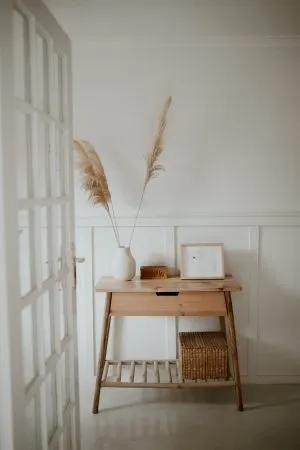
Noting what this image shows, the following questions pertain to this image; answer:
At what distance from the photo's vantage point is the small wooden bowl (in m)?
2.52

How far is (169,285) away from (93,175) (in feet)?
2.71

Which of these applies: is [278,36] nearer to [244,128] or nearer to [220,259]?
[244,128]

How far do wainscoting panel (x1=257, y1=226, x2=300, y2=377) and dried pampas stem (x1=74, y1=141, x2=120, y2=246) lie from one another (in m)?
1.11

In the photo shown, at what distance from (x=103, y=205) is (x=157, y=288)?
659 mm

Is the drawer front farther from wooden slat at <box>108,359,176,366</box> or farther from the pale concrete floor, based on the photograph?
the pale concrete floor

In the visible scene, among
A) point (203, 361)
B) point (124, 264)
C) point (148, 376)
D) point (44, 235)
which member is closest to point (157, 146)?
point (124, 264)

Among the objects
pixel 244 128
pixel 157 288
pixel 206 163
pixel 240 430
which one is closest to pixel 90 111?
pixel 206 163

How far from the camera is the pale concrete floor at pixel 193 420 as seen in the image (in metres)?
1.99

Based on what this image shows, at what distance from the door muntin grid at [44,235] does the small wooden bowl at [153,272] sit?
866mm

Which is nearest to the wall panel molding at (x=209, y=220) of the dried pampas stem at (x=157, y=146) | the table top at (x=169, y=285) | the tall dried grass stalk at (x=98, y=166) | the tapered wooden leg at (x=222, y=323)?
the tall dried grass stalk at (x=98, y=166)

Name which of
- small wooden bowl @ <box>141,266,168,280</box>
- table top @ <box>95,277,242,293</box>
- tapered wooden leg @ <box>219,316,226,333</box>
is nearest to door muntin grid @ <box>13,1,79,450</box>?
table top @ <box>95,277,242,293</box>

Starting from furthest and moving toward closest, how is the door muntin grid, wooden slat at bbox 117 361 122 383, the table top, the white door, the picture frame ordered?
the picture frame, wooden slat at bbox 117 361 122 383, the table top, the door muntin grid, the white door

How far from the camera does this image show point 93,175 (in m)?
2.39

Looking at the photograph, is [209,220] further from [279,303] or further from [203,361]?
[203,361]
